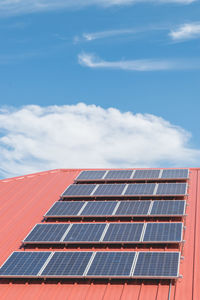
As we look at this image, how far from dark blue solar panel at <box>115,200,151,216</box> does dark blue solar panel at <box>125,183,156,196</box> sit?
1.91 m

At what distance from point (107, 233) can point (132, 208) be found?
368 cm

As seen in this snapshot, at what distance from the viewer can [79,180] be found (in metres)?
32.0

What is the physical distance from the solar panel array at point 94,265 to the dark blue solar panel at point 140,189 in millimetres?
8457

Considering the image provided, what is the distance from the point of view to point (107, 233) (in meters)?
21.8

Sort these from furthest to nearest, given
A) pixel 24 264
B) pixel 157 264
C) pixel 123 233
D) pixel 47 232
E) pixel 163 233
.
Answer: pixel 47 232 → pixel 123 233 → pixel 163 233 → pixel 24 264 → pixel 157 264

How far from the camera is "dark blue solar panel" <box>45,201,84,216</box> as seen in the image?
82.4 feet

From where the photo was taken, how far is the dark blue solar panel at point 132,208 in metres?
24.1

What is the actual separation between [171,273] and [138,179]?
14.0 m

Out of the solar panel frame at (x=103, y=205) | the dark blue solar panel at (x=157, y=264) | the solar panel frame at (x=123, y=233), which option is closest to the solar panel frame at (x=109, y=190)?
the solar panel frame at (x=103, y=205)

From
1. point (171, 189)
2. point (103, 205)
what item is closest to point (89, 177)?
point (103, 205)

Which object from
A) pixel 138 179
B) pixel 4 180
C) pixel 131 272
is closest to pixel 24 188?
pixel 4 180

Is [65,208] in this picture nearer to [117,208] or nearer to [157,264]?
[117,208]

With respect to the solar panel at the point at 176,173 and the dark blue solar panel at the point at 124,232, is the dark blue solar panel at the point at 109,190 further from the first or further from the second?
the dark blue solar panel at the point at 124,232

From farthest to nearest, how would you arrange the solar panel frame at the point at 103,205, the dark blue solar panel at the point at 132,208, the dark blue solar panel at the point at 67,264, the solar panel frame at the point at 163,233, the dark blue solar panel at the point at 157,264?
the solar panel frame at the point at 103,205, the dark blue solar panel at the point at 132,208, the solar panel frame at the point at 163,233, the dark blue solar panel at the point at 67,264, the dark blue solar panel at the point at 157,264
